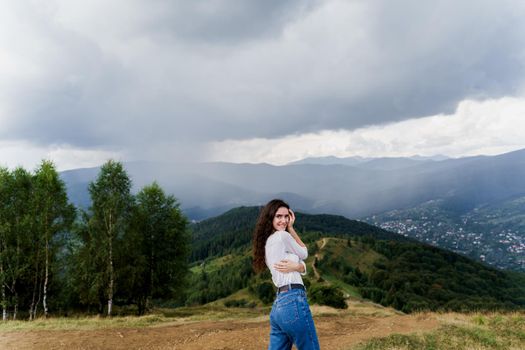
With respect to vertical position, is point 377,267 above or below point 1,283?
below

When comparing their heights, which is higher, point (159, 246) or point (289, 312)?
point (289, 312)

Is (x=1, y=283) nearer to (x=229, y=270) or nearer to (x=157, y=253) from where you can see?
(x=157, y=253)

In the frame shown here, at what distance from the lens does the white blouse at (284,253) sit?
5.77 meters

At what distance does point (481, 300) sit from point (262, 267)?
6305 inches

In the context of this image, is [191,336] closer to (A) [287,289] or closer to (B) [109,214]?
(A) [287,289]

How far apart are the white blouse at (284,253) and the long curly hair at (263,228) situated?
0.35 meters

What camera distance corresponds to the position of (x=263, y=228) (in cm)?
619

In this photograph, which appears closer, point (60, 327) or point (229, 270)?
point (60, 327)

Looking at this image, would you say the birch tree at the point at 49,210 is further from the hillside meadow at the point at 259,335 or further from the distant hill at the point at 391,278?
the distant hill at the point at 391,278

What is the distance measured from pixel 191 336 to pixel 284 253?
11.8m

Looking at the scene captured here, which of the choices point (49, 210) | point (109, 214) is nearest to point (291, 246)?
point (109, 214)

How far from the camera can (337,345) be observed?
532 inches

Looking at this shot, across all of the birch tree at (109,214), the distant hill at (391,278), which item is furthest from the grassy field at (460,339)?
the distant hill at (391,278)

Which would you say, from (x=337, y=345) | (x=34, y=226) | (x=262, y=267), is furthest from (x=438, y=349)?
(x=34, y=226)
